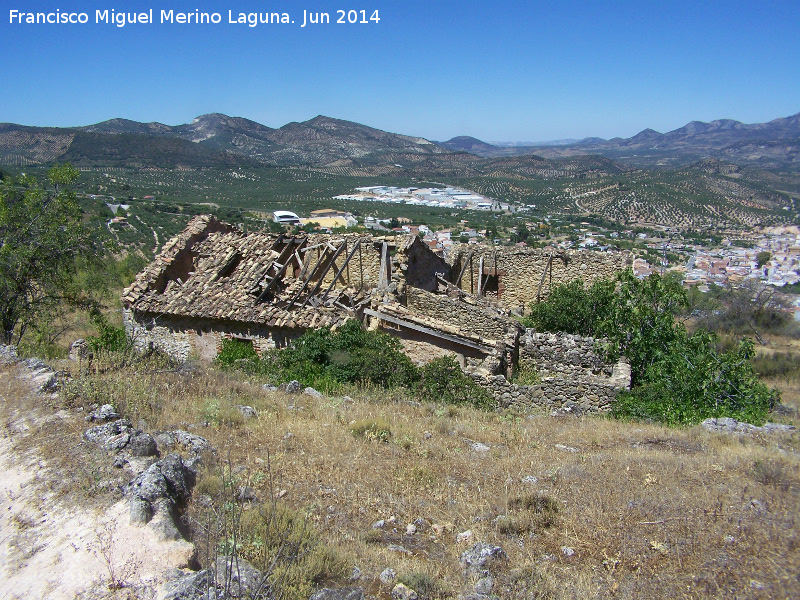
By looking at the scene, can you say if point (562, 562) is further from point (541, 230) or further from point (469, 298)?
point (541, 230)

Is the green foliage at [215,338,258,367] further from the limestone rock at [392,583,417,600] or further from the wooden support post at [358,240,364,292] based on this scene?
the limestone rock at [392,583,417,600]

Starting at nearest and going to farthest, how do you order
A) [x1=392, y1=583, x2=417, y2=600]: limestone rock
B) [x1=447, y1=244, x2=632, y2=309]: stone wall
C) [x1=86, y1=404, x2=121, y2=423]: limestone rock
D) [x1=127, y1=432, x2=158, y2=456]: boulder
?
[x1=392, y1=583, x2=417, y2=600]: limestone rock
[x1=127, y1=432, x2=158, y2=456]: boulder
[x1=86, y1=404, x2=121, y2=423]: limestone rock
[x1=447, y1=244, x2=632, y2=309]: stone wall

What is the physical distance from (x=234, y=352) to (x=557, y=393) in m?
7.60

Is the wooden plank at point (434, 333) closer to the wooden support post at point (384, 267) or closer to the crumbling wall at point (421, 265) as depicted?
the wooden support post at point (384, 267)

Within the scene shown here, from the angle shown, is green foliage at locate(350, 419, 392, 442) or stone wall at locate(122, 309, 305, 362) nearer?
green foliage at locate(350, 419, 392, 442)

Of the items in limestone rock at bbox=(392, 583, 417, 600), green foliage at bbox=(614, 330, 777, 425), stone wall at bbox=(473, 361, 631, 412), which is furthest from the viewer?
stone wall at bbox=(473, 361, 631, 412)

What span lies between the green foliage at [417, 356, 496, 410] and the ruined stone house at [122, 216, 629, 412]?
1.11 ft

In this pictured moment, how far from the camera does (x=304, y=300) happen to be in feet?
45.5

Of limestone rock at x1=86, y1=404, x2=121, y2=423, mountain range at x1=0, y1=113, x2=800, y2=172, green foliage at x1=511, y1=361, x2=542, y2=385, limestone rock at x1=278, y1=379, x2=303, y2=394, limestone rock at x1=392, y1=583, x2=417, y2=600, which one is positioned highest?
mountain range at x1=0, y1=113, x2=800, y2=172

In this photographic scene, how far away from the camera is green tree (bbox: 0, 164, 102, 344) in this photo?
13711 millimetres

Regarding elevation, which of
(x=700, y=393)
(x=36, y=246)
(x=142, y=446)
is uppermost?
(x=36, y=246)

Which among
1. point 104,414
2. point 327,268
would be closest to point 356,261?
point 327,268

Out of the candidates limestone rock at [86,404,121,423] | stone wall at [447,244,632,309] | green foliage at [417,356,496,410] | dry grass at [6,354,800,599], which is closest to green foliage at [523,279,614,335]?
stone wall at [447,244,632,309]

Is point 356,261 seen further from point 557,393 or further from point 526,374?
point 557,393
